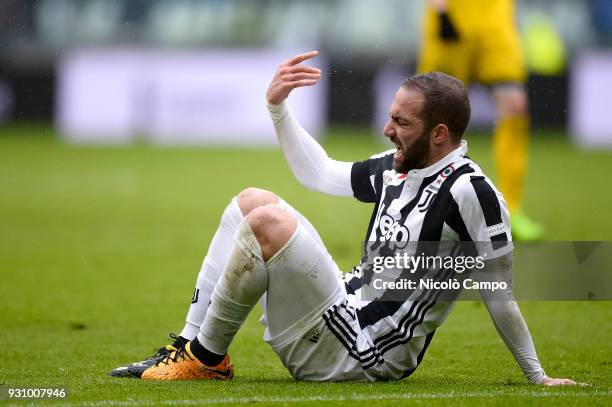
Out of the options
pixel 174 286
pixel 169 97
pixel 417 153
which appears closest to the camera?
pixel 417 153

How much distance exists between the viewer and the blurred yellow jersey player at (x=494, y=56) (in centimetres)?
924

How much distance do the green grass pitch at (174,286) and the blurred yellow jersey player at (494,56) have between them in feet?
2.40

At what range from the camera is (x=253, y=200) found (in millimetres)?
4594

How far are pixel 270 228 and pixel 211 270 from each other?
59cm

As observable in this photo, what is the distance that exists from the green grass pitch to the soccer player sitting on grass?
0.12 m

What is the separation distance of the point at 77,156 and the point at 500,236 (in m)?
14.7

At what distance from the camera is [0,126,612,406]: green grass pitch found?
4449 mm

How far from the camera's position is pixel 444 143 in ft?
14.5

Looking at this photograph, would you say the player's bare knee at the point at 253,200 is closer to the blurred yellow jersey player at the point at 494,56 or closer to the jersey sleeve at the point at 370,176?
the jersey sleeve at the point at 370,176

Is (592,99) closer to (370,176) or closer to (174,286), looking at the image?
(174,286)

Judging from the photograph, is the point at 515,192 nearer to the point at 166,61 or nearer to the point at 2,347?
the point at 2,347

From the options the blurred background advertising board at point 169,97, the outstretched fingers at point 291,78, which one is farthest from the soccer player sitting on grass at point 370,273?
the blurred background advertising board at point 169,97

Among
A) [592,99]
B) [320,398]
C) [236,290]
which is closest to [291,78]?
[236,290]

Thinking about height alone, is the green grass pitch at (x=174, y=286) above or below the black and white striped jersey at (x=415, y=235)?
below
